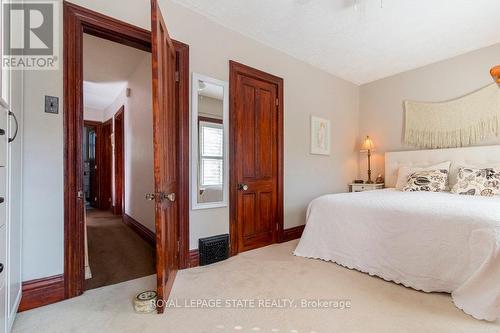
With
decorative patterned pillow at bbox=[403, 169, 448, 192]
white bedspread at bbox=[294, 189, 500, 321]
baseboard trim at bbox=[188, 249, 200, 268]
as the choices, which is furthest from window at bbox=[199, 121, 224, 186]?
decorative patterned pillow at bbox=[403, 169, 448, 192]

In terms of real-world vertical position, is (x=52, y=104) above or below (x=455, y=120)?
below

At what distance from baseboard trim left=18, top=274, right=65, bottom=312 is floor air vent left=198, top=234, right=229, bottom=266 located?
1143 millimetres

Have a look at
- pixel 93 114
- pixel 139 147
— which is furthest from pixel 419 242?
pixel 93 114

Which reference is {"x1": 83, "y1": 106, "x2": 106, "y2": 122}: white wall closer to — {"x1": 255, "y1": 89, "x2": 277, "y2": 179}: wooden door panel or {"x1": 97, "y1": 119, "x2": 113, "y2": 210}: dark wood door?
{"x1": 97, "y1": 119, "x2": 113, "y2": 210}: dark wood door

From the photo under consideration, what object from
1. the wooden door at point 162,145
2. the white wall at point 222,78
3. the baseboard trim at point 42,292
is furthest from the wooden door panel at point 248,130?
the baseboard trim at point 42,292

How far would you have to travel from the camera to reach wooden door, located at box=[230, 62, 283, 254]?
9.68 ft

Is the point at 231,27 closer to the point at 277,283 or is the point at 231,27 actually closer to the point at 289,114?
the point at 289,114

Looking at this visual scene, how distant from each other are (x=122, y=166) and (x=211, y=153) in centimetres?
309

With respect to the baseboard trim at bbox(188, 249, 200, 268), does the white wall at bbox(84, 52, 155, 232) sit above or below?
above

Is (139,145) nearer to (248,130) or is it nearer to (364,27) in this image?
(248,130)

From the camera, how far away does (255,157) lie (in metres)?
3.15

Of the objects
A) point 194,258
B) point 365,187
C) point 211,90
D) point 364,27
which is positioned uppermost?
point 364,27

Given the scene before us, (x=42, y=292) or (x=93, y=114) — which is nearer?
(x=42, y=292)

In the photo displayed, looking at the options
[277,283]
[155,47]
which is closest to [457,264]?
[277,283]
